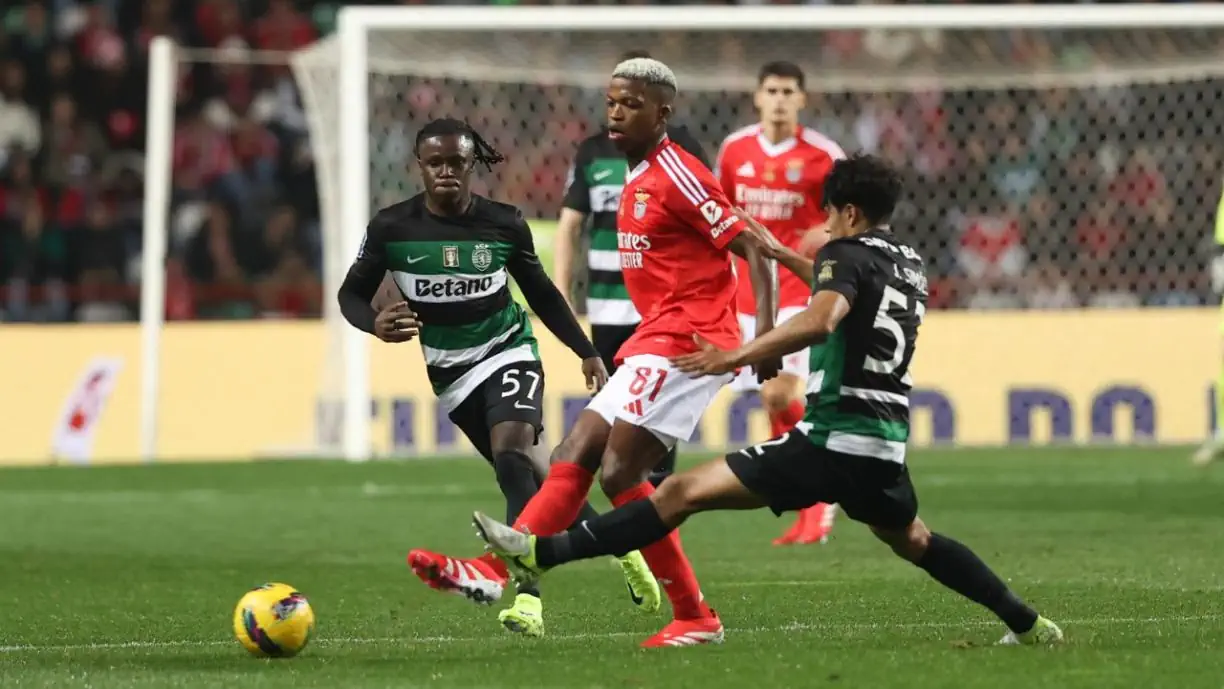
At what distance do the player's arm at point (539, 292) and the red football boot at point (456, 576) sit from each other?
1368mm

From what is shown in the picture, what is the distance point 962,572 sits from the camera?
691cm

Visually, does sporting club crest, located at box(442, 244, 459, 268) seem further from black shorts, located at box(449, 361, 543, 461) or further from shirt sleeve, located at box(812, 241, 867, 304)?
shirt sleeve, located at box(812, 241, 867, 304)

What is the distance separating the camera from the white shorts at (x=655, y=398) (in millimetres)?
7414

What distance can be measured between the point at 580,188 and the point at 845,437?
4.63 m

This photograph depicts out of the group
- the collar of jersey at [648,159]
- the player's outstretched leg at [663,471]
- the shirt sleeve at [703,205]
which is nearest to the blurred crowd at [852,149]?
the player's outstretched leg at [663,471]

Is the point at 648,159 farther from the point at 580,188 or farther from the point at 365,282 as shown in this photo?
Result: the point at 580,188

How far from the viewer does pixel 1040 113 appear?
20.4 meters

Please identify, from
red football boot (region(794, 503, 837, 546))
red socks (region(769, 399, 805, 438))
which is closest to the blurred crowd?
red socks (region(769, 399, 805, 438))

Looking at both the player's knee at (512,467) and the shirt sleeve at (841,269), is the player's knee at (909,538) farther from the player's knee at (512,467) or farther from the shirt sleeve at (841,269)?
the player's knee at (512,467)

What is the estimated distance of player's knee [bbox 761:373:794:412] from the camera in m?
11.5

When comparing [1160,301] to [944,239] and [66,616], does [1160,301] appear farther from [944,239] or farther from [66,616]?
[66,616]

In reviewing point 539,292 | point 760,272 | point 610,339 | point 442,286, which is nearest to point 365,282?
point 442,286

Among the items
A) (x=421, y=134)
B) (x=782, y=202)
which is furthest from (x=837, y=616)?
(x=782, y=202)

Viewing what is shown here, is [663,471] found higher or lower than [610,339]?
lower
